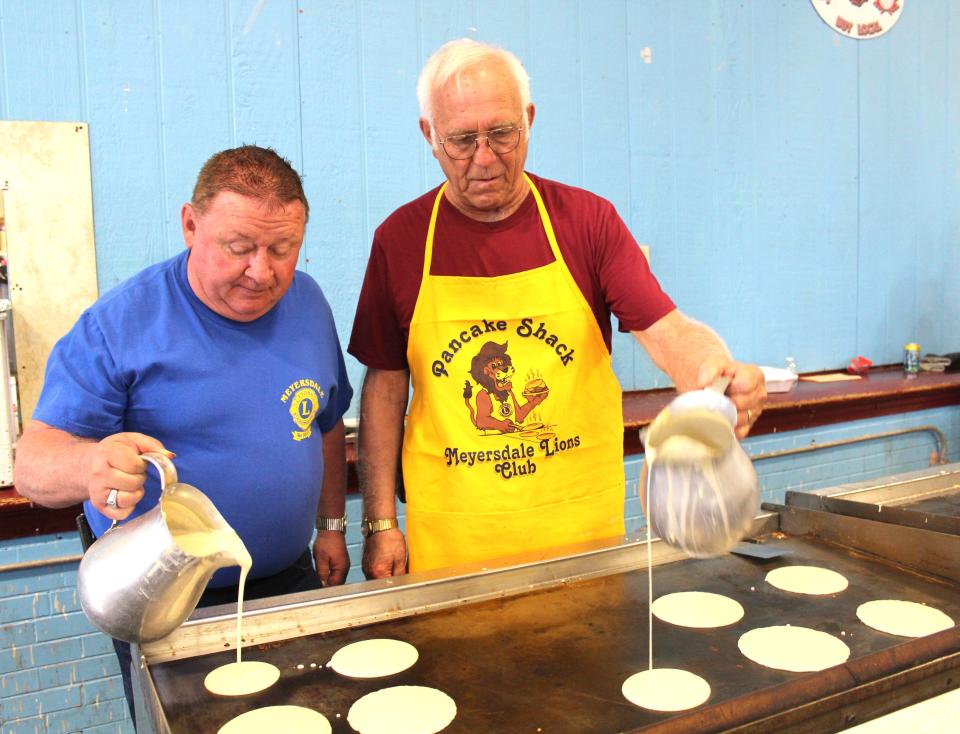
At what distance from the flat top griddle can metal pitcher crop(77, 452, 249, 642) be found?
7.2 inches

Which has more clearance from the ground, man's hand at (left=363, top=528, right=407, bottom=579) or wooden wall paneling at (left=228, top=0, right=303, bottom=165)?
wooden wall paneling at (left=228, top=0, right=303, bottom=165)

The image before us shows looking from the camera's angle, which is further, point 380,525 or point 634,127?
point 634,127

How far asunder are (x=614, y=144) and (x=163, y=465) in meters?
3.09

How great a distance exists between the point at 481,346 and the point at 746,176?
280cm

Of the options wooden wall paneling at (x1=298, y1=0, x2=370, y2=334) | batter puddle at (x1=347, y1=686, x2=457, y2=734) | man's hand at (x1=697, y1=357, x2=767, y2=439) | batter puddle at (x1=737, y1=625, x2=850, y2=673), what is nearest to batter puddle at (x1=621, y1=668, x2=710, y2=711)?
batter puddle at (x1=737, y1=625, x2=850, y2=673)

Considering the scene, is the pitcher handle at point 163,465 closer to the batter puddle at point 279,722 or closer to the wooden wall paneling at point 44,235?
the batter puddle at point 279,722

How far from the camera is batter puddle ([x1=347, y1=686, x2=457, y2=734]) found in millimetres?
1346

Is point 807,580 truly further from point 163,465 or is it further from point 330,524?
point 163,465

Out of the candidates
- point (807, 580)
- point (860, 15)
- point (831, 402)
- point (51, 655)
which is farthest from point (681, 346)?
point (860, 15)

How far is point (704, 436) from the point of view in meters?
1.38

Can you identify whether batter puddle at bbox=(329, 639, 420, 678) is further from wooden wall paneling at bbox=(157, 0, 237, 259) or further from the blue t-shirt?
wooden wall paneling at bbox=(157, 0, 237, 259)

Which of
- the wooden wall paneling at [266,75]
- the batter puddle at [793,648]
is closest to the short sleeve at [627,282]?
the batter puddle at [793,648]

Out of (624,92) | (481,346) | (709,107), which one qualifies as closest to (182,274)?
(481,346)

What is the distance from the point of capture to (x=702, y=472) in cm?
139
